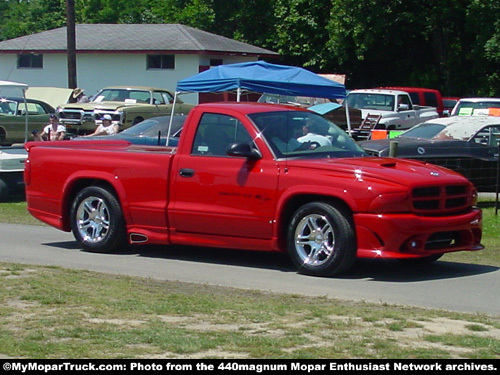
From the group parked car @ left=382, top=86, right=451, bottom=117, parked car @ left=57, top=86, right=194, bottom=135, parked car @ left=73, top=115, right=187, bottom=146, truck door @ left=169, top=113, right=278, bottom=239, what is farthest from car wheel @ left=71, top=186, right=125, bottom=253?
parked car @ left=382, top=86, right=451, bottom=117

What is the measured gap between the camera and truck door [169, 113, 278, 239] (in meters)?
9.55

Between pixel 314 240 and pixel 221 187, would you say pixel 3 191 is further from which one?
pixel 314 240

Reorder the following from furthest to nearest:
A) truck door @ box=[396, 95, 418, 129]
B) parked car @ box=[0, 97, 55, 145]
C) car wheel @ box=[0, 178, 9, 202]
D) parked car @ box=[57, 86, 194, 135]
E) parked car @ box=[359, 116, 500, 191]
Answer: truck door @ box=[396, 95, 418, 129]
parked car @ box=[57, 86, 194, 135]
parked car @ box=[0, 97, 55, 145]
car wheel @ box=[0, 178, 9, 202]
parked car @ box=[359, 116, 500, 191]

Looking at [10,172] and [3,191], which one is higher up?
[10,172]

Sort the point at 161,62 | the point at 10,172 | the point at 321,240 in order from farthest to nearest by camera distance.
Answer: the point at 161,62
the point at 10,172
the point at 321,240

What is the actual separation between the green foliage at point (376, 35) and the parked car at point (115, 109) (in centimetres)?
1291

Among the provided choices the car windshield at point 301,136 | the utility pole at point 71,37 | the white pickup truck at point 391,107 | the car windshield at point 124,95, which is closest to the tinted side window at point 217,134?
the car windshield at point 301,136

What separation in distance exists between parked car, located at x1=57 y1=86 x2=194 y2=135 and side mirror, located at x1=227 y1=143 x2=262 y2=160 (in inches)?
712

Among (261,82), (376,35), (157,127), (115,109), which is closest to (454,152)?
(261,82)

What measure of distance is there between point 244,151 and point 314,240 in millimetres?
1233

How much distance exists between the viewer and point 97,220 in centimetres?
1099

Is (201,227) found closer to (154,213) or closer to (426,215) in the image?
(154,213)

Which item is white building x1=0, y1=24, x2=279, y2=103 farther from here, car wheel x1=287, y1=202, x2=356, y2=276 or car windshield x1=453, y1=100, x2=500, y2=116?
car wheel x1=287, y1=202, x2=356, y2=276

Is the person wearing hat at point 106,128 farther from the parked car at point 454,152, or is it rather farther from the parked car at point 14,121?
the parked car at point 454,152
